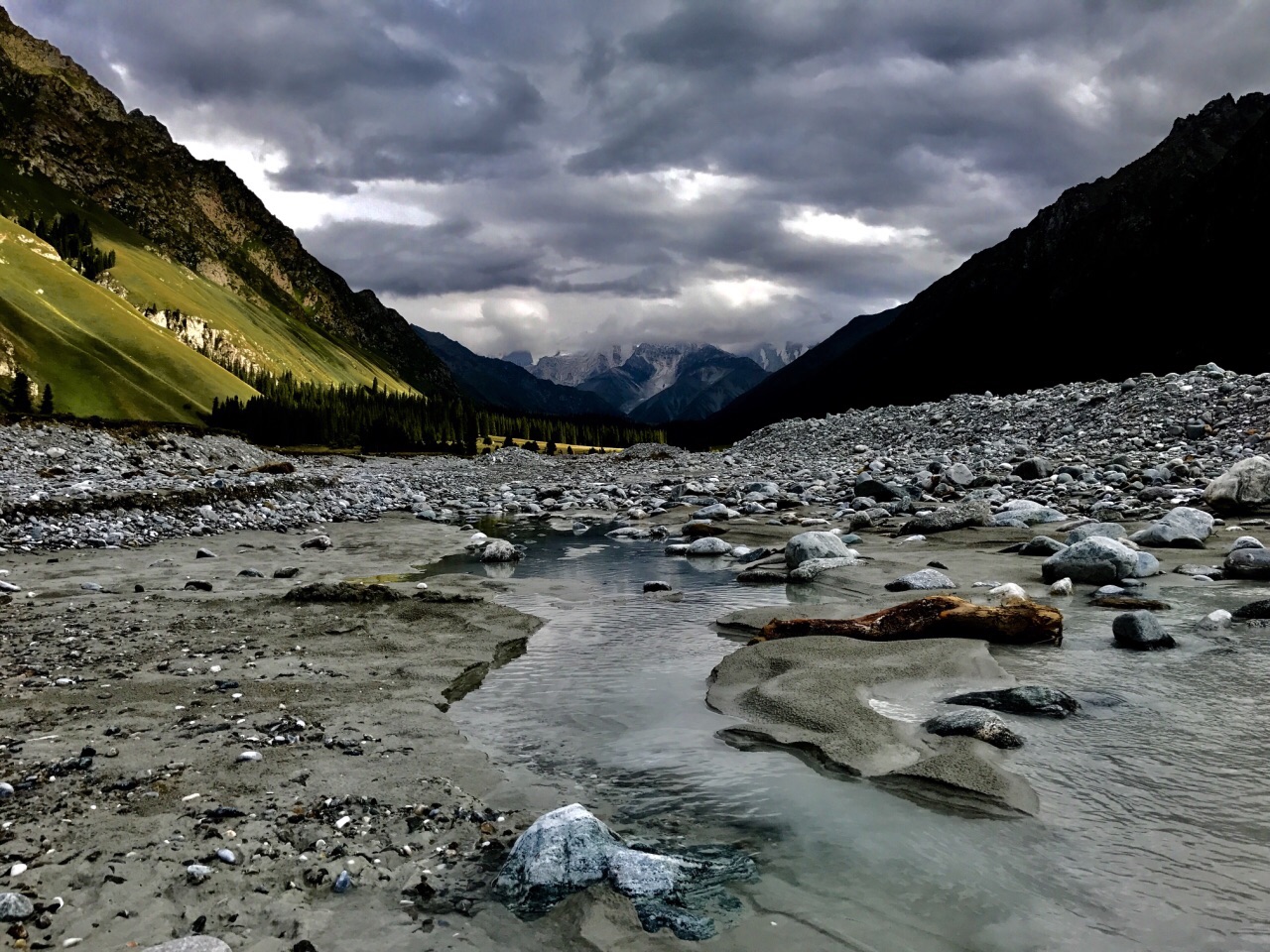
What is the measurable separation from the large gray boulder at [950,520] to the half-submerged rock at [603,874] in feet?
55.9

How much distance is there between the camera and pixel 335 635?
1116 centimetres

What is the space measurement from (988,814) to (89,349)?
153527mm

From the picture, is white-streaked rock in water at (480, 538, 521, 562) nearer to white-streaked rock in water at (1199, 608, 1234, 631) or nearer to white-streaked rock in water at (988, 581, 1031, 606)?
white-streaked rock in water at (988, 581, 1031, 606)

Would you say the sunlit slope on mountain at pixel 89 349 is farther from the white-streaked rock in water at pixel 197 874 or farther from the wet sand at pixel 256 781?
the white-streaked rock in water at pixel 197 874

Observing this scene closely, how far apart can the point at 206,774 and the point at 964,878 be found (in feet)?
19.3

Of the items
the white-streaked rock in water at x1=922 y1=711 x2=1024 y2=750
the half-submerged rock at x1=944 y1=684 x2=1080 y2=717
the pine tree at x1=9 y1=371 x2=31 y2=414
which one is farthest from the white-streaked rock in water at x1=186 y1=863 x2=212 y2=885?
the pine tree at x1=9 y1=371 x2=31 y2=414

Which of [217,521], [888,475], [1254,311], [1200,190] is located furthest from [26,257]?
[1200,190]

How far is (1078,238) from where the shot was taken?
170 meters

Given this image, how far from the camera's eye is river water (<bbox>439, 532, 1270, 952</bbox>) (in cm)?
427

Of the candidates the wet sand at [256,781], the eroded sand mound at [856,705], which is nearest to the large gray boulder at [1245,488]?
the eroded sand mound at [856,705]

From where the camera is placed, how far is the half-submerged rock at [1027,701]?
7324 mm

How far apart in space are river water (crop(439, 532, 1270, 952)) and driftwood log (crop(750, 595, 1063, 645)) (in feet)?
1.19

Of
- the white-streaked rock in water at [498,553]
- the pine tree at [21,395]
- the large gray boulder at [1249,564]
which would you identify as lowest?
the white-streaked rock in water at [498,553]

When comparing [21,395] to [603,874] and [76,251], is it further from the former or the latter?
[76,251]
